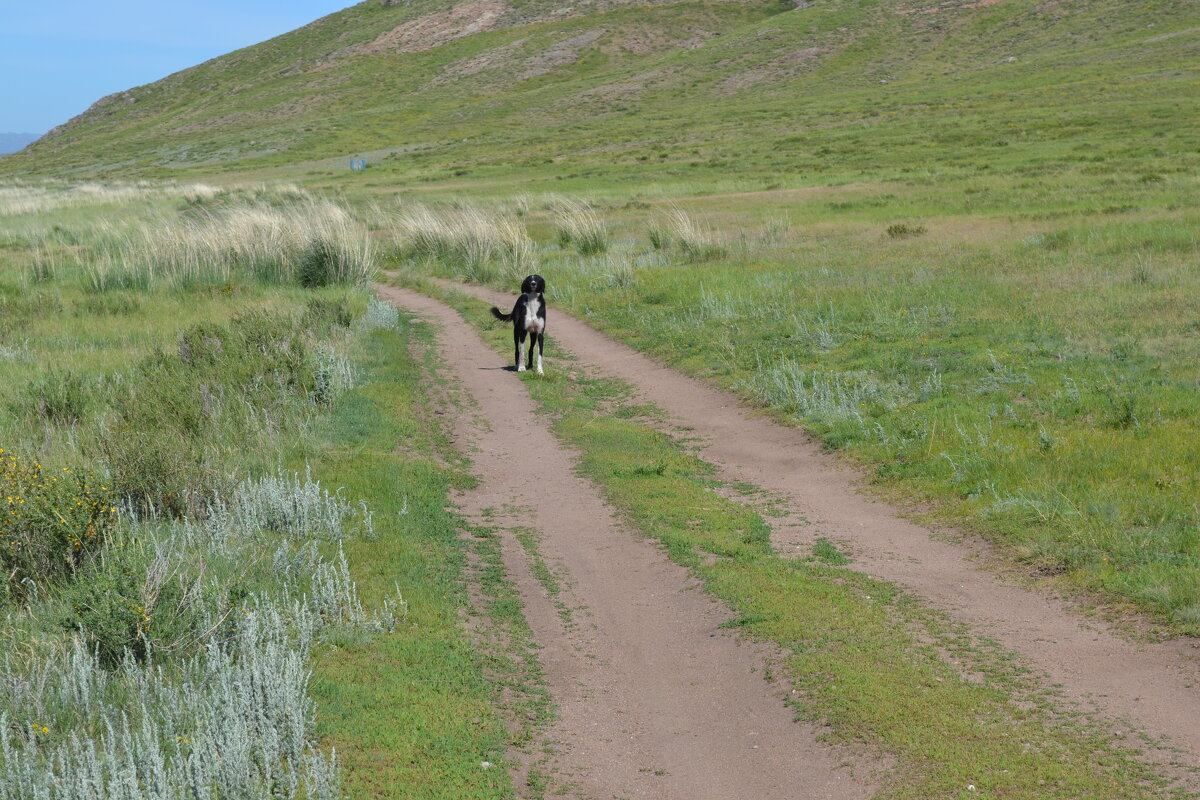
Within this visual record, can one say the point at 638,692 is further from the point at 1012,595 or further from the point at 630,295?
the point at 630,295

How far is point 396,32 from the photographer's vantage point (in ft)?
471

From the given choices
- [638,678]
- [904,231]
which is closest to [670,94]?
[904,231]

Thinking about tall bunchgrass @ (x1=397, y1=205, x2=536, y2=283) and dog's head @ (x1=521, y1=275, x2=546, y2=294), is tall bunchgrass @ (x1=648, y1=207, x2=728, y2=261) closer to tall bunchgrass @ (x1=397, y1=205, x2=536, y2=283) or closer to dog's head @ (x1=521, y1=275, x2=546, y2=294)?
tall bunchgrass @ (x1=397, y1=205, x2=536, y2=283)

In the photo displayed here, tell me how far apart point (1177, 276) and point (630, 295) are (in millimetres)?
9141

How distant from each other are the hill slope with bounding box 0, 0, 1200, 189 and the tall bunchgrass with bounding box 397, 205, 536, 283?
17.4 meters

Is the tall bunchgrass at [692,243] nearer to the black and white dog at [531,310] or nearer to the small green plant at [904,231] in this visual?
the small green plant at [904,231]

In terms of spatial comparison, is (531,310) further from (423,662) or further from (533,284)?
(423,662)

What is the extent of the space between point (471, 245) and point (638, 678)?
2047cm

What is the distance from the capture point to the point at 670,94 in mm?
98562

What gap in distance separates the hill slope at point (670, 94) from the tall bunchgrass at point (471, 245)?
57.2 ft

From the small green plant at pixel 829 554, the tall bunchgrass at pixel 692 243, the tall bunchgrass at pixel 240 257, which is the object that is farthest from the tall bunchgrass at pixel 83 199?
the small green plant at pixel 829 554

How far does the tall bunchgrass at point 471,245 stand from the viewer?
79.7 ft

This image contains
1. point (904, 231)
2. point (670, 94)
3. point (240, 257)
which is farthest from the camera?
point (670, 94)

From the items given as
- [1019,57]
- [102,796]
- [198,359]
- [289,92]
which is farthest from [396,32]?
[102,796]
